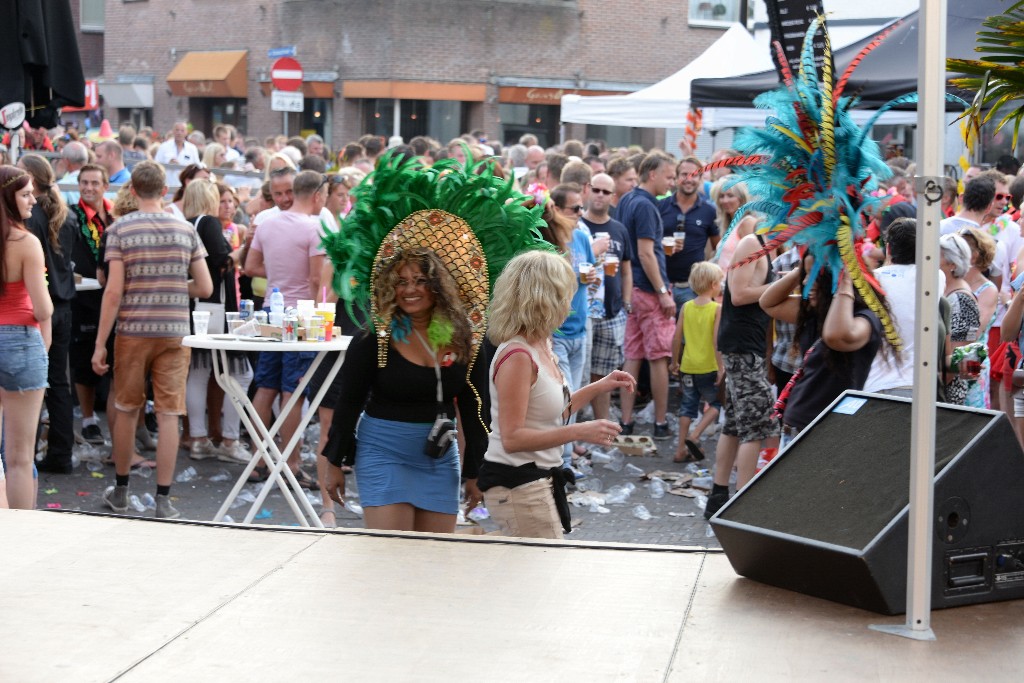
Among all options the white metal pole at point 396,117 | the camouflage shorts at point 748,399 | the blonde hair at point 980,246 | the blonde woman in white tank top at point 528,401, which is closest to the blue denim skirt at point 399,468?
the blonde woman in white tank top at point 528,401

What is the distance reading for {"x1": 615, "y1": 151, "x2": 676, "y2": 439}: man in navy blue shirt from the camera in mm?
9133

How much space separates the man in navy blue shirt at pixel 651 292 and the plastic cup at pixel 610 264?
53cm

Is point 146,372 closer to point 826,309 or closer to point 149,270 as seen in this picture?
point 149,270

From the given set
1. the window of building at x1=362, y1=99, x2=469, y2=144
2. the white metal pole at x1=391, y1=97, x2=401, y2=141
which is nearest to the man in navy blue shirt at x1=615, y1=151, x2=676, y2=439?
the white metal pole at x1=391, y1=97, x2=401, y2=141

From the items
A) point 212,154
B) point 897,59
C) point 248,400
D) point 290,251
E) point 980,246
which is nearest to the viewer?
point 248,400

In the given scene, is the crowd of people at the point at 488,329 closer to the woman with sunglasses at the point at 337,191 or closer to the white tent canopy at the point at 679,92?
the woman with sunglasses at the point at 337,191

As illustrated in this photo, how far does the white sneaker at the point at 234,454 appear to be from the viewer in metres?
8.20

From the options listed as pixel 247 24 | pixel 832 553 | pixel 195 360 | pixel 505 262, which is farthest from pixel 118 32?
pixel 832 553

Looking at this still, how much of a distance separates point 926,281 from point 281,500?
5.21 meters

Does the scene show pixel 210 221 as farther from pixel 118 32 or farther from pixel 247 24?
pixel 118 32

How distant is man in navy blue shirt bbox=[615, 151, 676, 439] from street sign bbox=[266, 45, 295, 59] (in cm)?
1932

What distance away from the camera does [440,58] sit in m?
27.6

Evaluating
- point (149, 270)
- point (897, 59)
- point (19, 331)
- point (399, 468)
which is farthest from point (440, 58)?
point (399, 468)

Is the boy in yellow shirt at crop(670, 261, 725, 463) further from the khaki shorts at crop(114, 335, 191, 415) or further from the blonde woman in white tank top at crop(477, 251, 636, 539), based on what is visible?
the blonde woman in white tank top at crop(477, 251, 636, 539)
